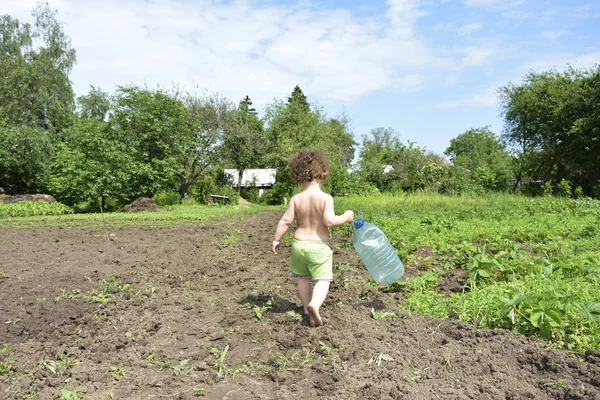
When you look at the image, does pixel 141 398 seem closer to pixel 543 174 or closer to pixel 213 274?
pixel 213 274

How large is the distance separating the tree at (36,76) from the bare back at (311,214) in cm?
3507

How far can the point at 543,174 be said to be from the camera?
3350 cm

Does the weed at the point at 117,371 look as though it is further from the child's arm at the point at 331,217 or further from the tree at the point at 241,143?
the tree at the point at 241,143

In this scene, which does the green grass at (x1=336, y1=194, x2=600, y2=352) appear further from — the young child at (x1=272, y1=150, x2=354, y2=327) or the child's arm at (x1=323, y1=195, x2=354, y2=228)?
the child's arm at (x1=323, y1=195, x2=354, y2=228)

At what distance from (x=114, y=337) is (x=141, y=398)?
1278 millimetres

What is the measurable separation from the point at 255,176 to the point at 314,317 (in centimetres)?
3873

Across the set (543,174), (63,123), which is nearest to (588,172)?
(543,174)

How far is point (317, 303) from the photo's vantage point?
3979 millimetres

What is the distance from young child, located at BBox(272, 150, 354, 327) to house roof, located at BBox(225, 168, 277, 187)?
3295 centimetres

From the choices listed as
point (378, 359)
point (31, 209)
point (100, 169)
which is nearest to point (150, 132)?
point (100, 169)

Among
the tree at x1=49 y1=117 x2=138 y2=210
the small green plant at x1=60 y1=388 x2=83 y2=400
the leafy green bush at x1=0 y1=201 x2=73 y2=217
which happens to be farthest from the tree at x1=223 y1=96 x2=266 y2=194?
the small green plant at x1=60 y1=388 x2=83 y2=400

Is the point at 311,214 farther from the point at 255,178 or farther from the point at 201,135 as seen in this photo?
the point at 255,178

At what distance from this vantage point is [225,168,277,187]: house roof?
40.7 meters

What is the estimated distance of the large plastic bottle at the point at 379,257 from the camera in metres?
4.79
